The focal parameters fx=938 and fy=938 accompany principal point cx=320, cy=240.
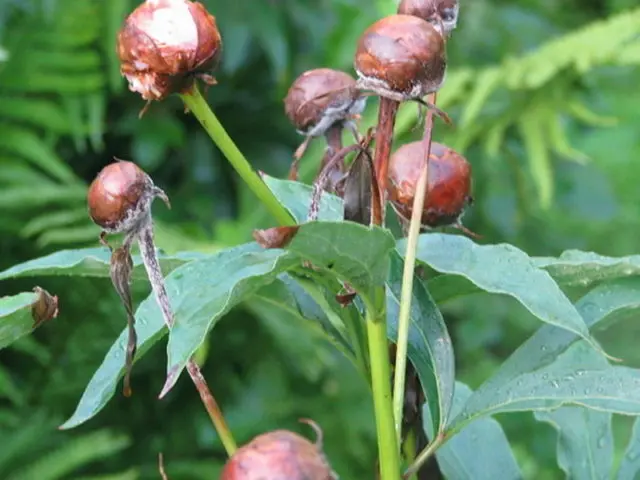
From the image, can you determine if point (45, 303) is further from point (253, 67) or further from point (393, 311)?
point (253, 67)

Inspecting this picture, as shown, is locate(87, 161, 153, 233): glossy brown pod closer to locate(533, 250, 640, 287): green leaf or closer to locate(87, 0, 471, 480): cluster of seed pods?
locate(87, 0, 471, 480): cluster of seed pods

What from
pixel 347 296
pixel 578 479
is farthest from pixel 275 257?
pixel 578 479

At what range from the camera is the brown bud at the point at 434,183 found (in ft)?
1.32

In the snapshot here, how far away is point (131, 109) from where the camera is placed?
1452mm

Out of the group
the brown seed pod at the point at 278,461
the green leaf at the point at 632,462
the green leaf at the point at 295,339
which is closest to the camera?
the brown seed pod at the point at 278,461

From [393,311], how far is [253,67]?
1101mm

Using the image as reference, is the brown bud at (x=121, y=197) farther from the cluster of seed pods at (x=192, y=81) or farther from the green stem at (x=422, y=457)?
the green stem at (x=422, y=457)

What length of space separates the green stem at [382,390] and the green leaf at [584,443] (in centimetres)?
17

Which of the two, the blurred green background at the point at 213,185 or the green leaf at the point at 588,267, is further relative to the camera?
the blurred green background at the point at 213,185

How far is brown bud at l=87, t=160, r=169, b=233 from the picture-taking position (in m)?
0.34

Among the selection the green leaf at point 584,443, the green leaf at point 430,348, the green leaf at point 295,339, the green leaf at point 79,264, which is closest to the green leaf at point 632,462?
the green leaf at point 584,443

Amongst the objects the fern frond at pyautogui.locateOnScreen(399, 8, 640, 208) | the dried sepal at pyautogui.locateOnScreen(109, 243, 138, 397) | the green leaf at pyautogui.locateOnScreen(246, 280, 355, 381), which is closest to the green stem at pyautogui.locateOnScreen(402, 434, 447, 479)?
the dried sepal at pyautogui.locateOnScreen(109, 243, 138, 397)

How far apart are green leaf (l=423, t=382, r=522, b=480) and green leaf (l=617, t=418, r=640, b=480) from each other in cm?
5

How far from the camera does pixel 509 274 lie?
34 cm
